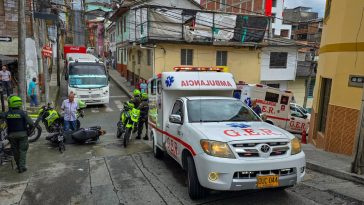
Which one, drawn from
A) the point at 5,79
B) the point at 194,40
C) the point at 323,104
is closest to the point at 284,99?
the point at 323,104

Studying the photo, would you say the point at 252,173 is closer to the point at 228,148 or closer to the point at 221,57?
the point at 228,148

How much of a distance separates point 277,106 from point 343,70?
307 inches

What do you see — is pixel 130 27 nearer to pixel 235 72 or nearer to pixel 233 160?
pixel 235 72

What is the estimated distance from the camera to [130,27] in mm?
26875

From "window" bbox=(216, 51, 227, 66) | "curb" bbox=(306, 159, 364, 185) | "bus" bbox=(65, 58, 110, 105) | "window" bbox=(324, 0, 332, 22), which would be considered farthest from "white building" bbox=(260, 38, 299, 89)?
"curb" bbox=(306, 159, 364, 185)

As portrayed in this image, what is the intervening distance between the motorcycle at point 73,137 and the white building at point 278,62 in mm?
18219

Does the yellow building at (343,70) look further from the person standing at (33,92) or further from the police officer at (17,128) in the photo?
the person standing at (33,92)

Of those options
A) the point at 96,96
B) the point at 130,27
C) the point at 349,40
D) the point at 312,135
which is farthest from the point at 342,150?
the point at 130,27

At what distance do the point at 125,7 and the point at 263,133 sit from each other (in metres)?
24.8

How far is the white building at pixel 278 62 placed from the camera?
24.6m

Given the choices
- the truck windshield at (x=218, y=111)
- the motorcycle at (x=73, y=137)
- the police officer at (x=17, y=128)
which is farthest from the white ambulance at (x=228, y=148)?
the motorcycle at (x=73, y=137)

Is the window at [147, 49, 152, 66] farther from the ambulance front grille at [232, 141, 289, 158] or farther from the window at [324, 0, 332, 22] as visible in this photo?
the ambulance front grille at [232, 141, 289, 158]

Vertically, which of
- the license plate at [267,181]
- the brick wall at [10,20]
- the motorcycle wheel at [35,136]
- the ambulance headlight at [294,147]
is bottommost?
the motorcycle wheel at [35,136]

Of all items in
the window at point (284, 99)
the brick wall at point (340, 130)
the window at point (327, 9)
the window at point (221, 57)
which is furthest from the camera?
the window at point (221, 57)
